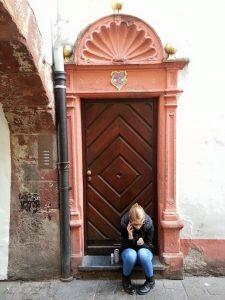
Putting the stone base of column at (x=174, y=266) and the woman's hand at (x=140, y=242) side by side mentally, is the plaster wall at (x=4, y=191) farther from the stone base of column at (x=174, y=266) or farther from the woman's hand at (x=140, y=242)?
the stone base of column at (x=174, y=266)

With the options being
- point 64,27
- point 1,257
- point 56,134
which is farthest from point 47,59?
point 1,257

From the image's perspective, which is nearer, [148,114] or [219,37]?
[219,37]

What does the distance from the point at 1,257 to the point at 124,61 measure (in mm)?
2902

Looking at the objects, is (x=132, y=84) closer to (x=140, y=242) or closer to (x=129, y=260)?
(x=140, y=242)

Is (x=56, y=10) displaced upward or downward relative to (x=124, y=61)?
upward

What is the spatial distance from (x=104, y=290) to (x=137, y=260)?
545 mm

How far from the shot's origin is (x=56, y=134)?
408 centimetres

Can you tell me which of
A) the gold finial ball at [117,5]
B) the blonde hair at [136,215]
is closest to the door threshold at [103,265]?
the blonde hair at [136,215]

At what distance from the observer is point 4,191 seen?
165 inches

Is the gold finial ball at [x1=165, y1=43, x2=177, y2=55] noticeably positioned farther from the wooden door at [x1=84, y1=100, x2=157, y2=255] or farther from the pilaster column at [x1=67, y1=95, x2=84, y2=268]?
the pilaster column at [x1=67, y1=95, x2=84, y2=268]

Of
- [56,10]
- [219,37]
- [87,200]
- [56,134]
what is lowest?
[87,200]

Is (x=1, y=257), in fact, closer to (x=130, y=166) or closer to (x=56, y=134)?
(x=56, y=134)

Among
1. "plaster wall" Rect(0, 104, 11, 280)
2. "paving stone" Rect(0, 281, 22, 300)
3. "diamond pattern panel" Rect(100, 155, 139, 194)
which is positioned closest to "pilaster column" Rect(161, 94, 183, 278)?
"diamond pattern panel" Rect(100, 155, 139, 194)

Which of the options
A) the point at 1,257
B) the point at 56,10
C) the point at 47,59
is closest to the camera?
the point at 47,59
